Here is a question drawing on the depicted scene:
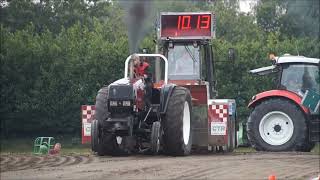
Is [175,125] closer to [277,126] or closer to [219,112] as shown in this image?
[219,112]

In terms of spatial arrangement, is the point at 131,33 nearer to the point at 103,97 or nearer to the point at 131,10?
the point at 131,10

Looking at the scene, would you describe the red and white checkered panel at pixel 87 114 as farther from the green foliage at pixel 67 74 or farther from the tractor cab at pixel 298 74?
the green foliage at pixel 67 74

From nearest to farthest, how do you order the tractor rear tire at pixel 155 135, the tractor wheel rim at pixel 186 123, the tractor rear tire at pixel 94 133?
the tractor rear tire at pixel 155 135
the tractor rear tire at pixel 94 133
the tractor wheel rim at pixel 186 123

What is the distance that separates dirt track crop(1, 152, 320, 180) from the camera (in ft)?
32.4

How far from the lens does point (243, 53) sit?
1173 inches

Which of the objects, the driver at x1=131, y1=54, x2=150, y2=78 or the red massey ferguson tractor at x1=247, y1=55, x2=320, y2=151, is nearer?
the driver at x1=131, y1=54, x2=150, y2=78

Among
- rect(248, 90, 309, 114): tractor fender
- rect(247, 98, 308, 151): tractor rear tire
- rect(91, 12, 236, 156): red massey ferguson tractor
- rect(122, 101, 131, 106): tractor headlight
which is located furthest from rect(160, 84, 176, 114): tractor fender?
rect(248, 90, 309, 114): tractor fender

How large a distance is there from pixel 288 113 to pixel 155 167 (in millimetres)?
6561

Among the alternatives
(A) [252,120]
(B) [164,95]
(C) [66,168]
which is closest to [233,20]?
(A) [252,120]

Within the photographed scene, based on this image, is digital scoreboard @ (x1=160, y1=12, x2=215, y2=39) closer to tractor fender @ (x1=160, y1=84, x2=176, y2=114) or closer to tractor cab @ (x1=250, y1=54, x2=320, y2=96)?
tractor cab @ (x1=250, y1=54, x2=320, y2=96)

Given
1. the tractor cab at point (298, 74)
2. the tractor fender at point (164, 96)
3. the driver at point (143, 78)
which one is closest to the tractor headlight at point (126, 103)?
the driver at point (143, 78)

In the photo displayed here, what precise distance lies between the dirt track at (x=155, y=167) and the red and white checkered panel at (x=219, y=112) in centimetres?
199

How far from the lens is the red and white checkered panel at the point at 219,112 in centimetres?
1502

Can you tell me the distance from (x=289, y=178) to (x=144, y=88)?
4000 millimetres
